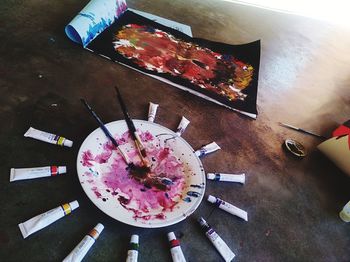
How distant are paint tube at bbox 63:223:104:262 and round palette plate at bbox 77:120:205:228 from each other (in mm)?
56

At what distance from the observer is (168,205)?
89cm

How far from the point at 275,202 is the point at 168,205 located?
1.29 ft

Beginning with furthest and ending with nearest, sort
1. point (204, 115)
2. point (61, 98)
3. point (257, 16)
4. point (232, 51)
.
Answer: point (257, 16) < point (232, 51) < point (204, 115) < point (61, 98)

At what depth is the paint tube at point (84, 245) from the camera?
748 millimetres

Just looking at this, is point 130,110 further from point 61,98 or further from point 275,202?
point 275,202

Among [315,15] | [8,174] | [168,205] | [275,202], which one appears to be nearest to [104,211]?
[168,205]

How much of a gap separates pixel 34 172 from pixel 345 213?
0.99 m

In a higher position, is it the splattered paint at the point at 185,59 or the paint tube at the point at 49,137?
the splattered paint at the point at 185,59

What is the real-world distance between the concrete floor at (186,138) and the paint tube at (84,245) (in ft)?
0.07

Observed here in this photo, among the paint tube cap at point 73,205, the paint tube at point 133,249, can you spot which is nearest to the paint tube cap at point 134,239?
the paint tube at point 133,249

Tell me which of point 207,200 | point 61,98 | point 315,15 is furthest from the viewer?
point 315,15

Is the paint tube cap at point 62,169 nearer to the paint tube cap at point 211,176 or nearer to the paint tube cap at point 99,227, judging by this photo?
the paint tube cap at point 99,227

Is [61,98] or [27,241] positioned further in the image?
[61,98]

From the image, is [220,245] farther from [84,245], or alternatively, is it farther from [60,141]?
[60,141]
